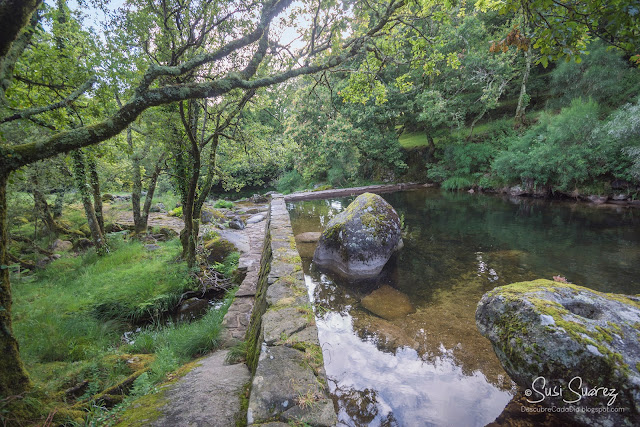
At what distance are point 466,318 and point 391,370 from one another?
5.95 ft

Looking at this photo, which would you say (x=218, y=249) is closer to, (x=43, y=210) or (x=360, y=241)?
(x=360, y=241)

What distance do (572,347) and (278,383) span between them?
8.58 ft

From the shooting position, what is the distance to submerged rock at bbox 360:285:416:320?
15.7ft

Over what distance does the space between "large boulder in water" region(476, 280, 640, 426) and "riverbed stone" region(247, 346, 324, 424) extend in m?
2.15

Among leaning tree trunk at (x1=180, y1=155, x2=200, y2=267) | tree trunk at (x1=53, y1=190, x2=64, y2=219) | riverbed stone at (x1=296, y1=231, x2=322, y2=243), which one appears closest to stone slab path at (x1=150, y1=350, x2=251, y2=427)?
leaning tree trunk at (x1=180, y1=155, x2=200, y2=267)

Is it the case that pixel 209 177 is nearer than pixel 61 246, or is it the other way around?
pixel 209 177

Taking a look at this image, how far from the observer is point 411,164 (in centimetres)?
2347

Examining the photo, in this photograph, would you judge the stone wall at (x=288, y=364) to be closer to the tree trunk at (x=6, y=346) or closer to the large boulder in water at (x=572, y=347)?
the tree trunk at (x=6, y=346)

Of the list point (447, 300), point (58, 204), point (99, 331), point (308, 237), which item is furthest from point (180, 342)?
point (58, 204)

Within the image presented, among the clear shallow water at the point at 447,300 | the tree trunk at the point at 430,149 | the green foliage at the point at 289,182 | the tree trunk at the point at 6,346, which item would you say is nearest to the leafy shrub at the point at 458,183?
the tree trunk at the point at 430,149

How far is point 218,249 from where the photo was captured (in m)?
6.93

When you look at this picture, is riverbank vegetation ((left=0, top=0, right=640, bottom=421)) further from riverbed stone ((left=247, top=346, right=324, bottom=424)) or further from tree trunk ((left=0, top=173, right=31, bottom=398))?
riverbed stone ((left=247, top=346, right=324, bottom=424))

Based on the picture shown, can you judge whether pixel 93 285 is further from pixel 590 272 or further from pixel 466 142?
pixel 466 142

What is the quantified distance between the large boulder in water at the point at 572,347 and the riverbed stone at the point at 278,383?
7.05 ft
